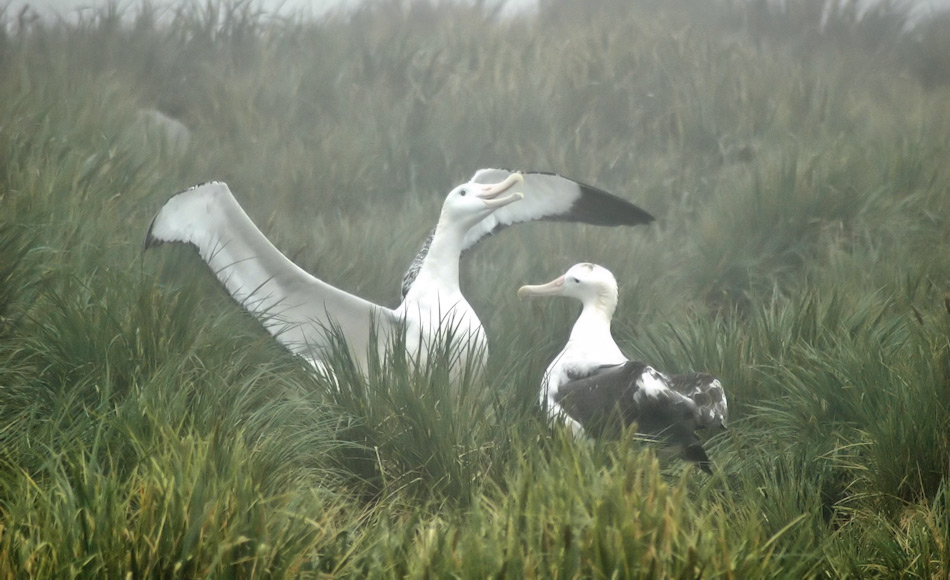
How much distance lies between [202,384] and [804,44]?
761 cm

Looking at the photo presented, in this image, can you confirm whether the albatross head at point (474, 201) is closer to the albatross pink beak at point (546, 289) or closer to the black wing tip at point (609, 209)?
the albatross pink beak at point (546, 289)

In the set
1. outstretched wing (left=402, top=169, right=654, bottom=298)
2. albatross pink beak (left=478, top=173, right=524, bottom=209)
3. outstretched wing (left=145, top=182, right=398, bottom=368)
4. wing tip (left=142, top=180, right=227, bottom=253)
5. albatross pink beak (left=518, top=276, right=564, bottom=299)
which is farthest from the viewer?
outstretched wing (left=402, top=169, right=654, bottom=298)

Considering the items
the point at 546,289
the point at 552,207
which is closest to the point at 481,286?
the point at 552,207

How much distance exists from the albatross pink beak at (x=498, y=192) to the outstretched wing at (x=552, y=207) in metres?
0.26

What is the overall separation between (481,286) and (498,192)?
899mm

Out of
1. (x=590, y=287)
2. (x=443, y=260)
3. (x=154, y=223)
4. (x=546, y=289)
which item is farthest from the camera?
(x=443, y=260)

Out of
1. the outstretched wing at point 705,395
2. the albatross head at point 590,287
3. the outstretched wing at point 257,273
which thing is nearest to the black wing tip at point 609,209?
Answer: the albatross head at point 590,287

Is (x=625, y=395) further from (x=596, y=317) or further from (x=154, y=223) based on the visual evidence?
(x=154, y=223)

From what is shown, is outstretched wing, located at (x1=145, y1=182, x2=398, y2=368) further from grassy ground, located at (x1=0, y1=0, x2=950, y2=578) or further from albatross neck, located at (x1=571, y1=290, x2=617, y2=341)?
albatross neck, located at (x1=571, y1=290, x2=617, y2=341)

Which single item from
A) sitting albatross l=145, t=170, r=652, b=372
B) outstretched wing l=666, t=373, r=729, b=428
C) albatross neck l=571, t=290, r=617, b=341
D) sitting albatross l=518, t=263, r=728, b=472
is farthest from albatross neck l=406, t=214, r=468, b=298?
outstretched wing l=666, t=373, r=729, b=428

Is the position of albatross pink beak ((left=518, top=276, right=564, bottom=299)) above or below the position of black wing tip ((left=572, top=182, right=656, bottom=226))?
below

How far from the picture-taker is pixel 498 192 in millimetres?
5121

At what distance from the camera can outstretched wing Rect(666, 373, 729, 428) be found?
3660mm

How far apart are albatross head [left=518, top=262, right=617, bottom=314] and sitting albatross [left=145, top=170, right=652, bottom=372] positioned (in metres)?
0.46
